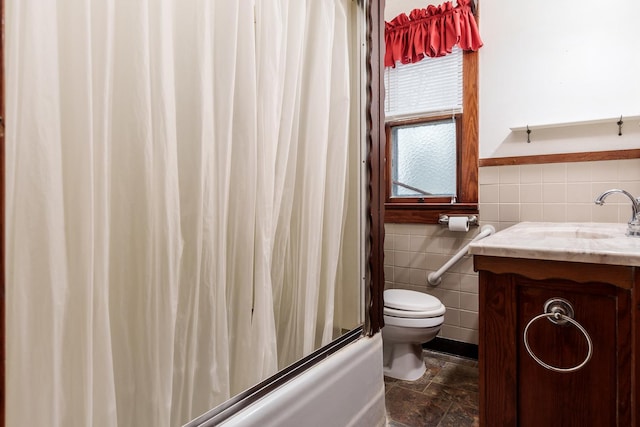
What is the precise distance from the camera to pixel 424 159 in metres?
2.29

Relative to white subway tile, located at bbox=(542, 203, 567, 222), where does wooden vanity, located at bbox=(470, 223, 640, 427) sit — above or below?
below

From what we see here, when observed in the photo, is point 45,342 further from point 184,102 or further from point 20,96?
point 184,102

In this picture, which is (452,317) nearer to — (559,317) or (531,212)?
(531,212)

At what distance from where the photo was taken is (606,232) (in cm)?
146

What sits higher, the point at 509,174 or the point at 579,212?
the point at 509,174

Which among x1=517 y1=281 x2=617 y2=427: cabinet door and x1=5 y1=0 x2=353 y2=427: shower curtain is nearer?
x1=5 y1=0 x2=353 y2=427: shower curtain

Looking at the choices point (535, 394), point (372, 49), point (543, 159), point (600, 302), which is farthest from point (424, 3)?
point (535, 394)

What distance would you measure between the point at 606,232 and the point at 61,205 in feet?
6.07

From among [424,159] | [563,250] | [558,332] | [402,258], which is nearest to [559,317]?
[558,332]

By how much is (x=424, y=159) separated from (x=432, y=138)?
0.46 ft

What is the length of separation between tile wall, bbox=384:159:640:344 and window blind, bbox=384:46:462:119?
1.59 ft

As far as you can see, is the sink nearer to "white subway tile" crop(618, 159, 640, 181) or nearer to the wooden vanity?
the wooden vanity

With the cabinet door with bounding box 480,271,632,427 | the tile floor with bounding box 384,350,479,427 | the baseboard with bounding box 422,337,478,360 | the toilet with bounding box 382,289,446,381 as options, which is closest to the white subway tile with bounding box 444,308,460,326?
the baseboard with bounding box 422,337,478,360

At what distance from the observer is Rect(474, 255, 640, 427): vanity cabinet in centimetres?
96
